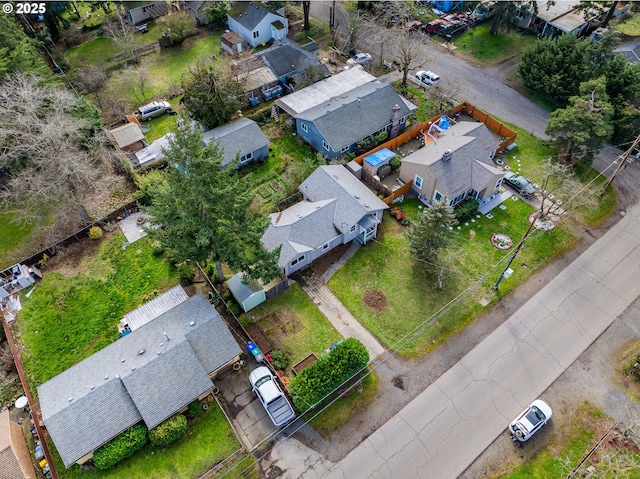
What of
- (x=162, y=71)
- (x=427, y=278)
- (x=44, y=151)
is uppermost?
(x=44, y=151)

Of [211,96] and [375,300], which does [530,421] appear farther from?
[211,96]

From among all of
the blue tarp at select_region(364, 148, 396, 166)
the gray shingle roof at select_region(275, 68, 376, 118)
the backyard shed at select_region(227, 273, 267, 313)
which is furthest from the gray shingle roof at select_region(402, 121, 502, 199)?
the backyard shed at select_region(227, 273, 267, 313)

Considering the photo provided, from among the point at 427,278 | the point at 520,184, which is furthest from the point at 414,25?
the point at 427,278

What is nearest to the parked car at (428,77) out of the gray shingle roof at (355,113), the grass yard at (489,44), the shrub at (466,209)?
the gray shingle roof at (355,113)

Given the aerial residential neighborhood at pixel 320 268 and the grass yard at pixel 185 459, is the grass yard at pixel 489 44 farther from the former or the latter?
the grass yard at pixel 185 459

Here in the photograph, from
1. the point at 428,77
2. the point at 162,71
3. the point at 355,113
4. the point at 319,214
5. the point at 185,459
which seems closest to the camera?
the point at 185,459
